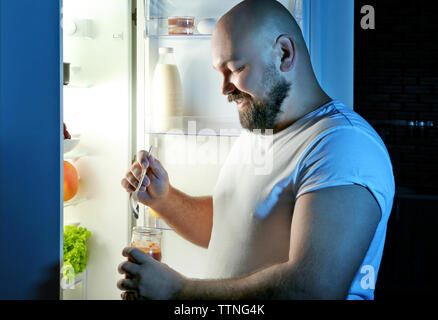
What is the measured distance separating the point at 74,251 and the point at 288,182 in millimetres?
840

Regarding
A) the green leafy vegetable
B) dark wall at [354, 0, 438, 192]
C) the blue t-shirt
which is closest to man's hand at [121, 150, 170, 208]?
the blue t-shirt

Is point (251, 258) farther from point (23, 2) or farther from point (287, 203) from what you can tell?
point (23, 2)

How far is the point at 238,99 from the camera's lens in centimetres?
86

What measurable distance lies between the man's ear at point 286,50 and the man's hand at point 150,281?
443 millimetres

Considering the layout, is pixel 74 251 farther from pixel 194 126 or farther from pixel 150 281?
pixel 150 281

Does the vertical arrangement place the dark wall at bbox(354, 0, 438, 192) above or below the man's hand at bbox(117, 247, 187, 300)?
above

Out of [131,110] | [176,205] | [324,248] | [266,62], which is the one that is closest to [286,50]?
[266,62]

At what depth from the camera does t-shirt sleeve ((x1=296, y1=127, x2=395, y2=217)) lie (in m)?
0.63

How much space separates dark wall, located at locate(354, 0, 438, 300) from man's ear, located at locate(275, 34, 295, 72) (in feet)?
0.84

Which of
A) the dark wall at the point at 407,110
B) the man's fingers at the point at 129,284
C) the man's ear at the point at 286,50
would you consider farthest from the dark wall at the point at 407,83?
the man's fingers at the point at 129,284

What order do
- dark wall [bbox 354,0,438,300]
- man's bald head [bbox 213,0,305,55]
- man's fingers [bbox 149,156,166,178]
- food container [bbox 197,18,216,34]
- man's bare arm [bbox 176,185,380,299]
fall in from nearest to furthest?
man's bare arm [bbox 176,185,380,299]
man's bald head [bbox 213,0,305,55]
dark wall [bbox 354,0,438,300]
man's fingers [bbox 149,156,166,178]
food container [bbox 197,18,216,34]

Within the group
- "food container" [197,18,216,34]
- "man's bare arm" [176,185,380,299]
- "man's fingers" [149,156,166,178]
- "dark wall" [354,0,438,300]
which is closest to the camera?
"man's bare arm" [176,185,380,299]

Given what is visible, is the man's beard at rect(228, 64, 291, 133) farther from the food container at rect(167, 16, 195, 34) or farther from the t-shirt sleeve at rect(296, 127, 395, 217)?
the food container at rect(167, 16, 195, 34)

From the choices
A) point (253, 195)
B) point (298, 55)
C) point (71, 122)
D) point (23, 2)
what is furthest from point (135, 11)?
point (253, 195)
